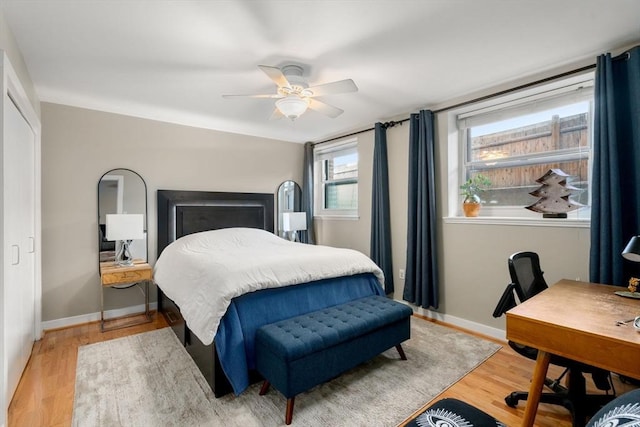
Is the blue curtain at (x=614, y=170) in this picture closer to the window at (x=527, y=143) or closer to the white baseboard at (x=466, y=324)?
the window at (x=527, y=143)

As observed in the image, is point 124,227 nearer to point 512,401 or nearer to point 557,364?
point 512,401

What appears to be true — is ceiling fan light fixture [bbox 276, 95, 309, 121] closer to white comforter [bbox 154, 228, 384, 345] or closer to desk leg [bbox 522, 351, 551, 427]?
white comforter [bbox 154, 228, 384, 345]

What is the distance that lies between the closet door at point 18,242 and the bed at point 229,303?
3.28ft

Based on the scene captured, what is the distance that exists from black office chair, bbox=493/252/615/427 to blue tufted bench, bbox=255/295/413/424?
79 cm

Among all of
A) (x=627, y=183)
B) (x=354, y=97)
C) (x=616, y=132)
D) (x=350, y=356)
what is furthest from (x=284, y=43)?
(x=627, y=183)

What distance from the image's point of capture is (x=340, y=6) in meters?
1.80

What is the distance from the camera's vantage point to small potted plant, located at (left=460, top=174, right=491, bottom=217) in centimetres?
318

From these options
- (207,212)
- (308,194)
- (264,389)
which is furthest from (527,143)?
(207,212)

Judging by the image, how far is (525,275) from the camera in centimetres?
206

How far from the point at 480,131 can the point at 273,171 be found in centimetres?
295

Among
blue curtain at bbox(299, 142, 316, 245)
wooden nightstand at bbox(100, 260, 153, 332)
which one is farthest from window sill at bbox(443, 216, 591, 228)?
wooden nightstand at bbox(100, 260, 153, 332)

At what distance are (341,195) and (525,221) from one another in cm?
266

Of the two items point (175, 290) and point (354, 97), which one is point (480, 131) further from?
point (175, 290)

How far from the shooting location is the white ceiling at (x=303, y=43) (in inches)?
72.1
